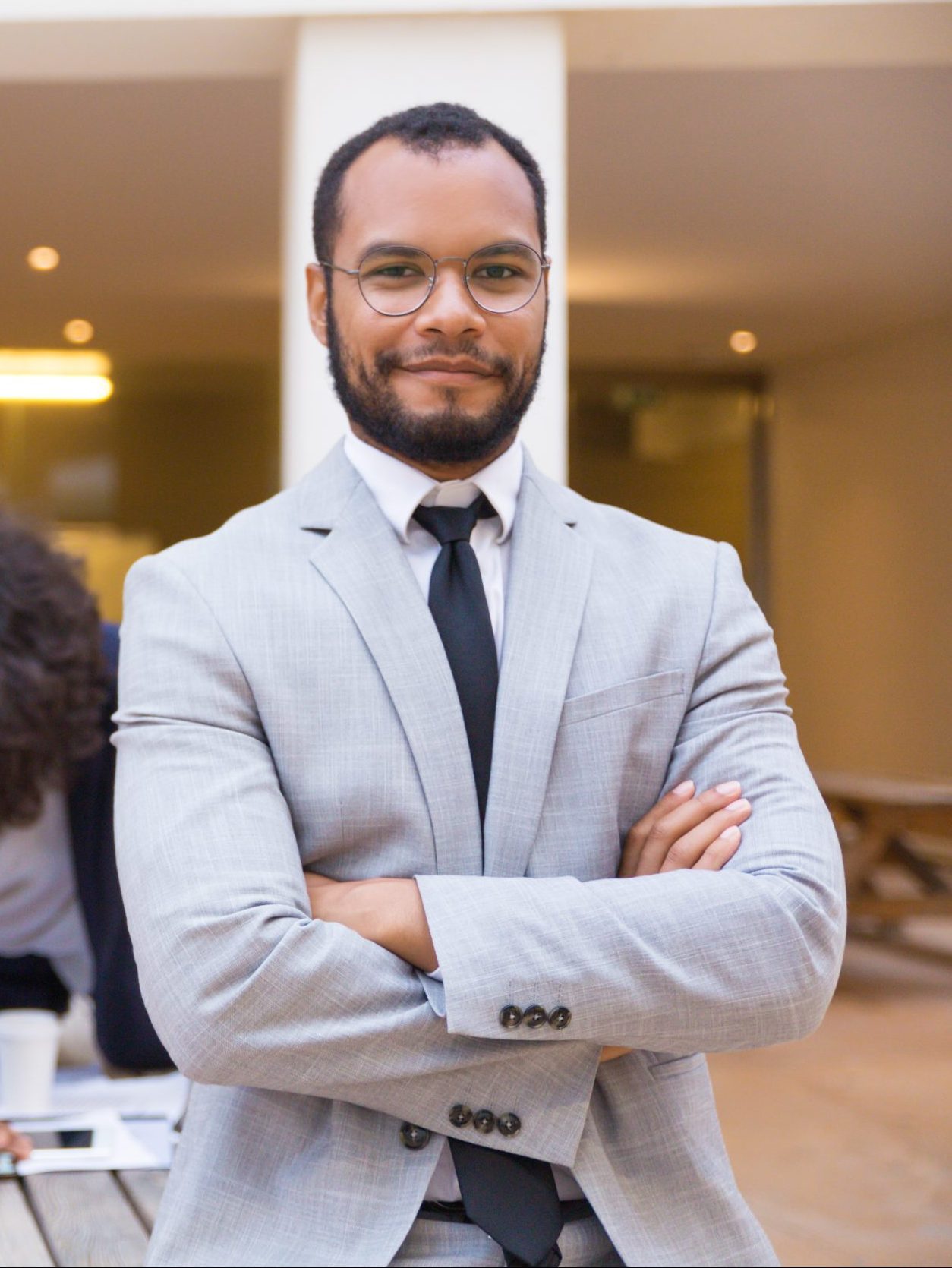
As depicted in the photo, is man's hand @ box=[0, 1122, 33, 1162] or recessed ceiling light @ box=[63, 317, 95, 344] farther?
recessed ceiling light @ box=[63, 317, 95, 344]

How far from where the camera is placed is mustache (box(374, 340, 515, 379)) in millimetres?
1217

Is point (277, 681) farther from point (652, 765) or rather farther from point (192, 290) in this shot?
point (192, 290)

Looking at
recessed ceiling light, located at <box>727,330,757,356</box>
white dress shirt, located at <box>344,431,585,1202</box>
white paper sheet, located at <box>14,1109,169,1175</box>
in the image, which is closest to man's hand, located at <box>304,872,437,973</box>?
white dress shirt, located at <box>344,431,585,1202</box>

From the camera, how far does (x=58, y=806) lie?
96.8 inches

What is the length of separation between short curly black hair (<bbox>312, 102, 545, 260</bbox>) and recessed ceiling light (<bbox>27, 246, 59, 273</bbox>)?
5.78 metres

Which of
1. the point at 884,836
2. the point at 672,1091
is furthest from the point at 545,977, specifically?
the point at 884,836

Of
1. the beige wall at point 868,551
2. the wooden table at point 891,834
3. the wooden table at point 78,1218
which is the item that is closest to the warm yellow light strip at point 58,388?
the beige wall at point 868,551

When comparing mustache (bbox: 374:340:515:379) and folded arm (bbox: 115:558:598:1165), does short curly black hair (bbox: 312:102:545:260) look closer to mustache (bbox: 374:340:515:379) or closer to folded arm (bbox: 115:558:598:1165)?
mustache (bbox: 374:340:515:379)

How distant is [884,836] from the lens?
6473mm

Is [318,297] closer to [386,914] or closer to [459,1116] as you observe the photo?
[386,914]

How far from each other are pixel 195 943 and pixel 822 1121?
3.47 m

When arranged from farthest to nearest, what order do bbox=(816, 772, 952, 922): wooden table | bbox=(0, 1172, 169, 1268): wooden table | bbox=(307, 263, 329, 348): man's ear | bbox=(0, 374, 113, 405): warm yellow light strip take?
bbox=(0, 374, 113, 405): warm yellow light strip → bbox=(816, 772, 952, 922): wooden table → bbox=(0, 1172, 169, 1268): wooden table → bbox=(307, 263, 329, 348): man's ear

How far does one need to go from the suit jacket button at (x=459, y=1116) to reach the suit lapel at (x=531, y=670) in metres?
0.18

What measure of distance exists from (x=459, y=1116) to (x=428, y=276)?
676 millimetres
